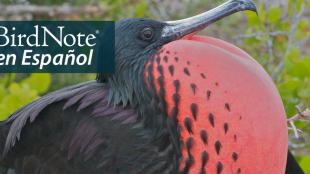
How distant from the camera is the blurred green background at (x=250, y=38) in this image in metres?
1.33

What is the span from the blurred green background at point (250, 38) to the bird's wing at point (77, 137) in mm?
340

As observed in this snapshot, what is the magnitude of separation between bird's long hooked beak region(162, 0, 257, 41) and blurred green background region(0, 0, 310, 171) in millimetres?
395

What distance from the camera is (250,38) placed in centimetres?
171

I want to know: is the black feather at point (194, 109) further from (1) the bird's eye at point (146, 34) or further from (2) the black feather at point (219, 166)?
(1) the bird's eye at point (146, 34)

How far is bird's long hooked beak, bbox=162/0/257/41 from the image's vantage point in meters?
0.90

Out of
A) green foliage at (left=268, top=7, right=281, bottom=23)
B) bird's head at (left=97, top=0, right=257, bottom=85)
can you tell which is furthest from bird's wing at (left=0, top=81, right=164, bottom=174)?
green foliage at (left=268, top=7, right=281, bottom=23)

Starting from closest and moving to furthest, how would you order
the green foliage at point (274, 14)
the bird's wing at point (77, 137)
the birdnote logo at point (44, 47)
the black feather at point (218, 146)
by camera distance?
the black feather at point (218, 146), the bird's wing at point (77, 137), the green foliage at point (274, 14), the birdnote logo at point (44, 47)

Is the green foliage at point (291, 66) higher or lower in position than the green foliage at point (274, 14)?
lower

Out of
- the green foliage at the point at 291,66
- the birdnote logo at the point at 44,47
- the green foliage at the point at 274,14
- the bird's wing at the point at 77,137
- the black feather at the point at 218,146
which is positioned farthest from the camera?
the birdnote logo at the point at 44,47

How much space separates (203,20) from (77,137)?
1.47ft

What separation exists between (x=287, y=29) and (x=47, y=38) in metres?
1.46

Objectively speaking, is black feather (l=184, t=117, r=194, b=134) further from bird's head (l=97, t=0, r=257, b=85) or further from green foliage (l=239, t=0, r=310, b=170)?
green foliage (l=239, t=0, r=310, b=170)

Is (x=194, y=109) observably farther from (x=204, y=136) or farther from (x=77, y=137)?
(x=77, y=137)

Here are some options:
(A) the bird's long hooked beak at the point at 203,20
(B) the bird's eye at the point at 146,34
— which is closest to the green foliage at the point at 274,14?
(A) the bird's long hooked beak at the point at 203,20
